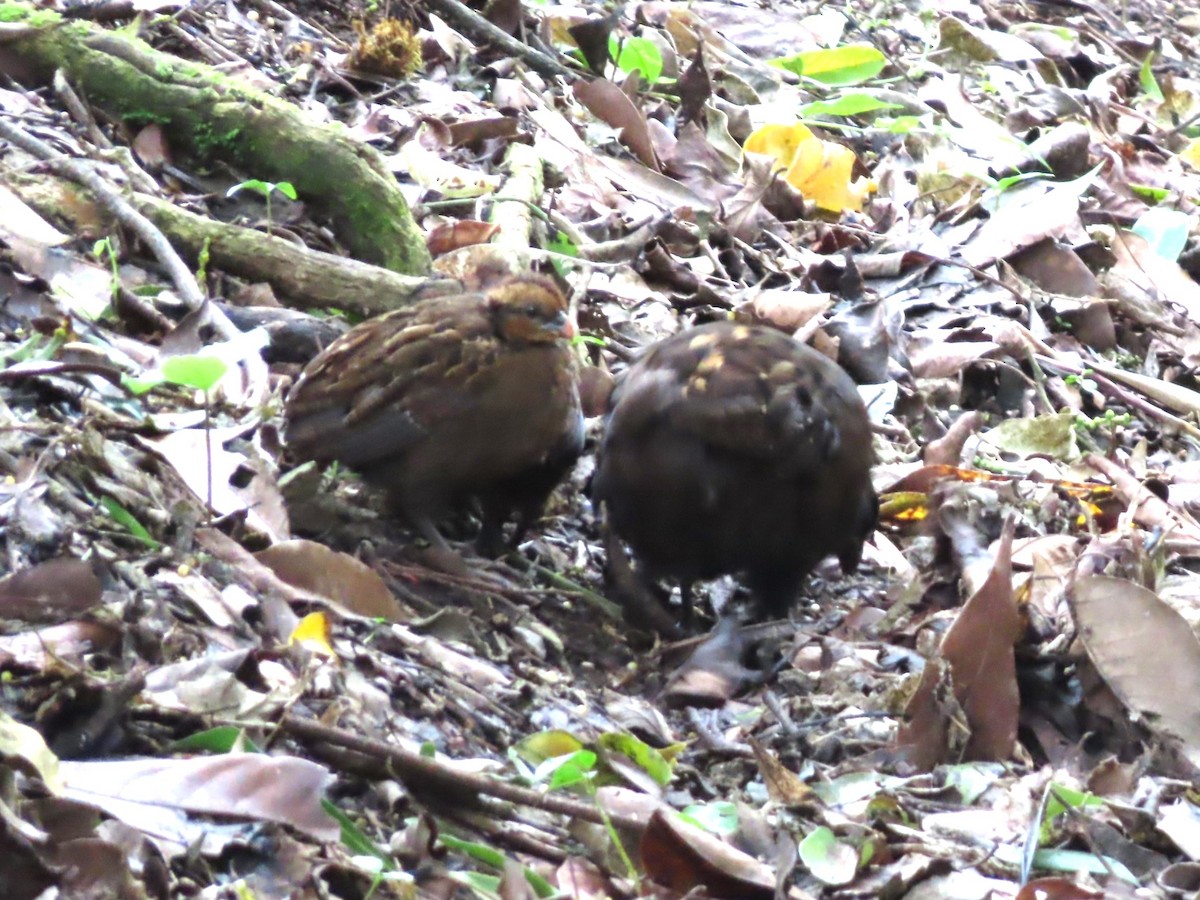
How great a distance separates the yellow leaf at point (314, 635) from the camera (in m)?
3.24

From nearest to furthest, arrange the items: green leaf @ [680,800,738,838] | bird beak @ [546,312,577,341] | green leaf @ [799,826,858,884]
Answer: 1. green leaf @ [799,826,858,884]
2. green leaf @ [680,800,738,838]
3. bird beak @ [546,312,577,341]

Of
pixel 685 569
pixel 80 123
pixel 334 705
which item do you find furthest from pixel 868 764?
pixel 80 123

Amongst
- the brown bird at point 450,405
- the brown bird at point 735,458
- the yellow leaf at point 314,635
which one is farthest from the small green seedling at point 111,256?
the yellow leaf at point 314,635

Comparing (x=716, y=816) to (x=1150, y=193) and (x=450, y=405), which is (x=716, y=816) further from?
(x=1150, y=193)

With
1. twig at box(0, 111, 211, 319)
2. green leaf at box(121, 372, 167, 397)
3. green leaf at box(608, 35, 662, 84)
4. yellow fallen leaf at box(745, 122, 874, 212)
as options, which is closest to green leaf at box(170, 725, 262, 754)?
green leaf at box(121, 372, 167, 397)

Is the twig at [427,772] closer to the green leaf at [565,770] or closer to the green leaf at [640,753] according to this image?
the green leaf at [565,770]

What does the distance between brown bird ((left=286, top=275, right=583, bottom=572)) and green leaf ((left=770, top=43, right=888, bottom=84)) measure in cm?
444

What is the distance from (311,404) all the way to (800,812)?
5.34 ft

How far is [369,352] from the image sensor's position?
4277mm

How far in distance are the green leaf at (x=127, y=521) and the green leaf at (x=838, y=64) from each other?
5.64 metres

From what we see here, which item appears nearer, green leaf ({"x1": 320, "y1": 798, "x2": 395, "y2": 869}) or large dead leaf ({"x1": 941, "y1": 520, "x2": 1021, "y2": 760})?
green leaf ({"x1": 320, "y1": 798, "x2": 395, "y2": 869})

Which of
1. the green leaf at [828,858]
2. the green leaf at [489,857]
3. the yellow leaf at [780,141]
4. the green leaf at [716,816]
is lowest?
the yellow leaf at [780,141]

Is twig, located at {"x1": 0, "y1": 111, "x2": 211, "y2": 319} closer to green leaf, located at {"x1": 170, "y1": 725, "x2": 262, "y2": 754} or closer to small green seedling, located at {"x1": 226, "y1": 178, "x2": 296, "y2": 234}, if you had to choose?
small green seedling, located at {"x1": 226, "y1": 178, "x2": 296, "y2": 234}

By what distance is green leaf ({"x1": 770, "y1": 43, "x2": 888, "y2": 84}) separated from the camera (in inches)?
332
